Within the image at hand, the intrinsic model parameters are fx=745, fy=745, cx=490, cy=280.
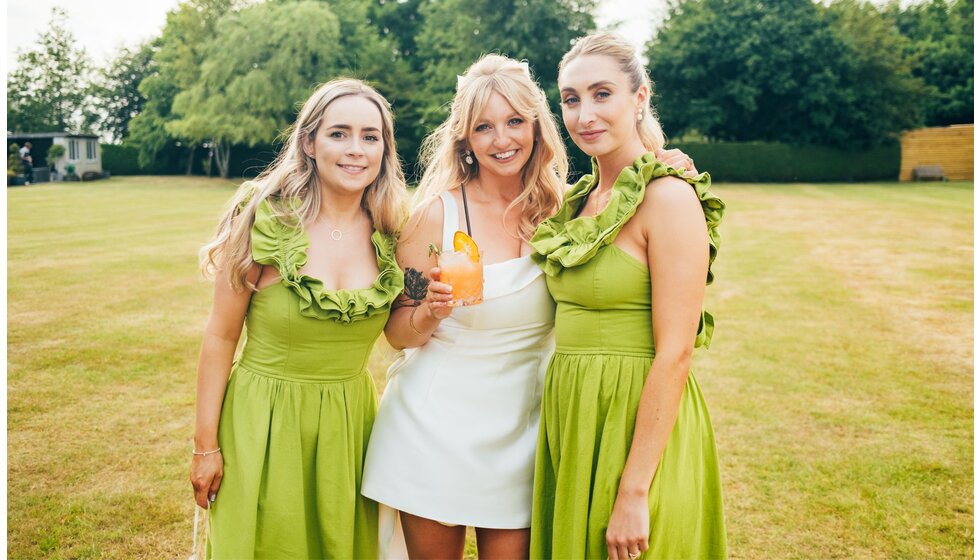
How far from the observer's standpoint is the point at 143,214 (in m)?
22.7

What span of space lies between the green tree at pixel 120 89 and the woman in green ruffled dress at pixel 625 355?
6332cm

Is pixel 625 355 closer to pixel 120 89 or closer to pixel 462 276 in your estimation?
pixel 462 276

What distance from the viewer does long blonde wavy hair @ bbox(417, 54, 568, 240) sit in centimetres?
307

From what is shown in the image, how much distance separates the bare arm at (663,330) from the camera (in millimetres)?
2395

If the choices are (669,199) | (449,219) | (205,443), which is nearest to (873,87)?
(449,219)

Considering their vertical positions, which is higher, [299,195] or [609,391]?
[299,195]

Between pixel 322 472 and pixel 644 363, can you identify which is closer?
pixel 644 363

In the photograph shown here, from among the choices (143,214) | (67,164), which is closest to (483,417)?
(143,214)

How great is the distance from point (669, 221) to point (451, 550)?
5.24ft

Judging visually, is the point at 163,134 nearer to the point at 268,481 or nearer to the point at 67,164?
the point at 67,164

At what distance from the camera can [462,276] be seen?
254 cm

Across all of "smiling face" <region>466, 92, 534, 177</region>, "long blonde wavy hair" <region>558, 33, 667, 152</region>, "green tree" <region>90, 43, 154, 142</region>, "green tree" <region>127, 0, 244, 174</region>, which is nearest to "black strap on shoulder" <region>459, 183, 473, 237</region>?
"smiling face" <region>466, 92, 534, 177</region>

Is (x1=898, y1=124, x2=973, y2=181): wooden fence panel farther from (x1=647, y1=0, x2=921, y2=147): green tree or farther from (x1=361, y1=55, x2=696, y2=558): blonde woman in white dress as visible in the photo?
(x1=361, y1=55, x2=696, y2=558): blonde woman in white dress

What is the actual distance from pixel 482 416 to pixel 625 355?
2.15 ft
